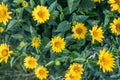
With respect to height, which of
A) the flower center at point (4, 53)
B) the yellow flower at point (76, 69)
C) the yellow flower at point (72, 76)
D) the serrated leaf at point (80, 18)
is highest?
the serrated leaf at point (80, 18)

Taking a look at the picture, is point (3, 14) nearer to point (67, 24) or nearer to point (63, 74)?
point (67, 24)

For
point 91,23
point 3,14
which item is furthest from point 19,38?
point 91,23

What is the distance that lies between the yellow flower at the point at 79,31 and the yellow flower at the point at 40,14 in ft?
0.64

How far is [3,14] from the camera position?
218 cm

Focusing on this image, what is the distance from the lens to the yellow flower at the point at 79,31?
7.06 ft

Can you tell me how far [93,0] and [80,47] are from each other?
12.9 inches

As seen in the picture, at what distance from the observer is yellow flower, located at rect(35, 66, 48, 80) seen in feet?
7.20

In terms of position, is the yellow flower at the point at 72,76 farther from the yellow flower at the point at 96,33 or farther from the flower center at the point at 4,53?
the flower center at the point at 4,53

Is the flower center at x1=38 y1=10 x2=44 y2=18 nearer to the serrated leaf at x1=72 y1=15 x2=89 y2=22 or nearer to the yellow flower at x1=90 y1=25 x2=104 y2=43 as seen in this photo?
the serrated leaf at x1=72 y1=15 x2=89 y2=22

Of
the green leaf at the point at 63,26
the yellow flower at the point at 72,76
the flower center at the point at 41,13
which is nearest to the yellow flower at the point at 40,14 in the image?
the flower center at the point at 41,13

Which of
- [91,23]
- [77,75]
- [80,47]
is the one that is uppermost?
[91,23]

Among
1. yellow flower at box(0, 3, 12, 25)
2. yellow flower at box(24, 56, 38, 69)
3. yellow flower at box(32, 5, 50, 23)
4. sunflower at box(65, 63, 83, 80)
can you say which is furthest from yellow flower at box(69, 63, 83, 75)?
yellow flower at box(0, 3, 12, 25)

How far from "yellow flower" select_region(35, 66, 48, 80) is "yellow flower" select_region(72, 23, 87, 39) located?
0.30 m

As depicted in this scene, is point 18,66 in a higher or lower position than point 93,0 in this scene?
lower
